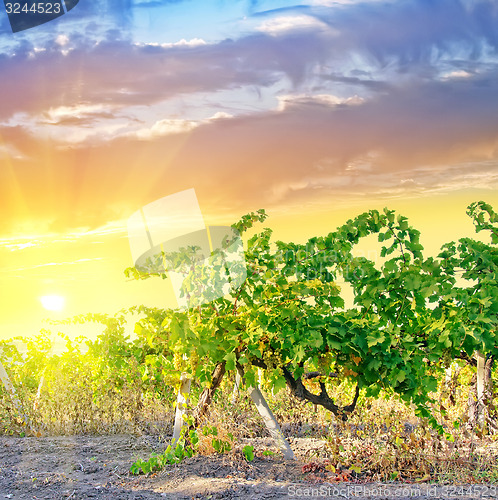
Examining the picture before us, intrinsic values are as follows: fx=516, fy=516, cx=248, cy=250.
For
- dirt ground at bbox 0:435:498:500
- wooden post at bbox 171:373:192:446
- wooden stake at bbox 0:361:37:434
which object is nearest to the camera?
dirt ground at bbox 0:435:498:500

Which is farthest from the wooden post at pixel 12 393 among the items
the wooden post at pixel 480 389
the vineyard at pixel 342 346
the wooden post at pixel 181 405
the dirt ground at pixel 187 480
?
the wooden post at pixel 480 389

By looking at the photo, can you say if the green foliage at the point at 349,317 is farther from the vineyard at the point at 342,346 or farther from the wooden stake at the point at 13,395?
the wooden stake at the point at 13,395

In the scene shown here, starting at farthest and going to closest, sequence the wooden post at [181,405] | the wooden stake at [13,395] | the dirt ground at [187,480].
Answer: the wooden stake at [13,395] → the wooden post at [181,405] → the dirt ground at [187,480]

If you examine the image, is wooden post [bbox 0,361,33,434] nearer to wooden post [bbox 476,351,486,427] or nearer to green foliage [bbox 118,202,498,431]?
green foliage [bbox 118,202,498,431]

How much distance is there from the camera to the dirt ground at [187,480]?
4.67m

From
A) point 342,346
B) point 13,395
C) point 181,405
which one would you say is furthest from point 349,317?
point 13,395

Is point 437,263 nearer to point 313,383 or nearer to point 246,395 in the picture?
point 313,383

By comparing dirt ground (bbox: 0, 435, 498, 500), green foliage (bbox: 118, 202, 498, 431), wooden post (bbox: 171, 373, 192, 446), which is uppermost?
green foliage (bbox: 118, 202, 498, 431)

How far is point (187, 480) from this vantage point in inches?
201

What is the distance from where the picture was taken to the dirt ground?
467 cm

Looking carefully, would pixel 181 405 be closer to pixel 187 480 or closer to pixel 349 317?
pixel 187 480

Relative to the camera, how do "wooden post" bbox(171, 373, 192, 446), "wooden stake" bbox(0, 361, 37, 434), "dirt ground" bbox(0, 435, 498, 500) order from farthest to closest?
"wooden stake" bbox(0, 361, 37, 434) < "wooden post" bbox(171, 373, 192, 446) < "dirt ground" bbox(0, 435, 498, 500)

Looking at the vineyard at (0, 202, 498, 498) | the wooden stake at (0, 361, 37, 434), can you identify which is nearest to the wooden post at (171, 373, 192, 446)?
the vineyard at (0, 202, 498, 498)

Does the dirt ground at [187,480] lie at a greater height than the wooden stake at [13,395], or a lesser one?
lesser
